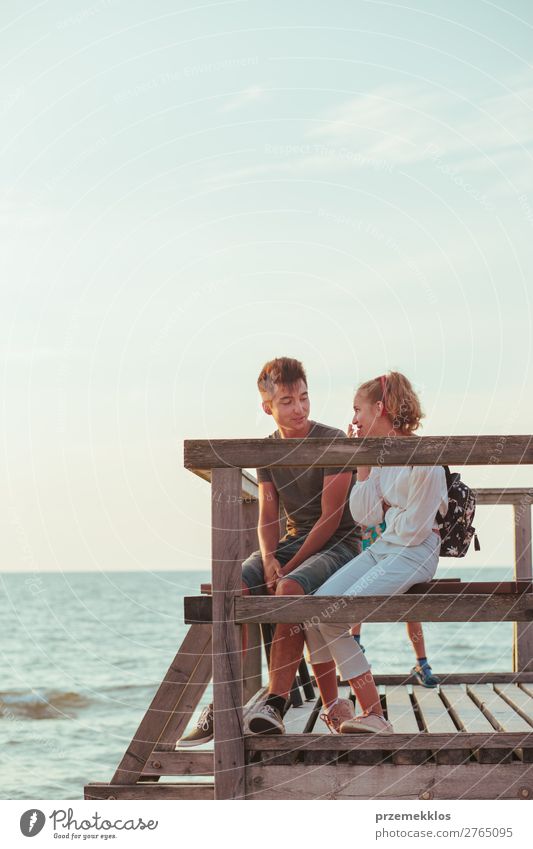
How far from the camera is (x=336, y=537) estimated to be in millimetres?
5762

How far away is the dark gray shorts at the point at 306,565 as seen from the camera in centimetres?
539

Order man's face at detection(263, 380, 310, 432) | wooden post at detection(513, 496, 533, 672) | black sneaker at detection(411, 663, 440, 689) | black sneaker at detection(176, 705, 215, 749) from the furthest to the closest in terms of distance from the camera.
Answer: wooden post at detection(513, 496, 533, 672) → black sneaker at detection(411, 663, 440, 689) → man's face at detection(263, 380, 310, 432) → black sneaker at detection(176, 705, 215, 749)

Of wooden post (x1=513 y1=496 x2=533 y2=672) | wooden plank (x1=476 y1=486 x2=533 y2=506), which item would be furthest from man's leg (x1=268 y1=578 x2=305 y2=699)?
wooden post (x1=513 y1=496 x2=533 y2=672)

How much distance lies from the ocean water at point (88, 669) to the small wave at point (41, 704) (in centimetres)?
3

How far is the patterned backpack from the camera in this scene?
550 centimetres

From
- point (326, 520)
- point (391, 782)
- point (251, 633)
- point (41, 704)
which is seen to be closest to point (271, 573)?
point (326, 520)

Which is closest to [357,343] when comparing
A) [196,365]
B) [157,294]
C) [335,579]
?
[196,365]

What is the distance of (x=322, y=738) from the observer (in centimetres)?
516

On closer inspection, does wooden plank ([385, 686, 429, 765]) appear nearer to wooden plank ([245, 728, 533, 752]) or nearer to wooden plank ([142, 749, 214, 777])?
wooden plank ([245, 728, 533, 752])

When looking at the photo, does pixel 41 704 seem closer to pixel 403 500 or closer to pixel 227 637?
pixel 403 500

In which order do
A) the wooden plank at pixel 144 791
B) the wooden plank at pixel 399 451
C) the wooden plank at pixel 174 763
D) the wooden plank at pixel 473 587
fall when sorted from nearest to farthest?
1. the wooden plank at pixel 399 451
2. the wooden plank at pixel 473 587
3. the wooden plank at pixel 144 791
4. the wooden plank at pixel 174 763

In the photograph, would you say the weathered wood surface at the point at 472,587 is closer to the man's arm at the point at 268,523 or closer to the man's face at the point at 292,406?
the man's arm at the point at 268,523

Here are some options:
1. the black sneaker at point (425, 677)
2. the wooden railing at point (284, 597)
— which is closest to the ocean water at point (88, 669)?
the black sneaker at point (425, 677)

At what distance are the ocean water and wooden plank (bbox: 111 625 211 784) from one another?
932 centimetres
